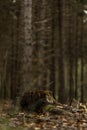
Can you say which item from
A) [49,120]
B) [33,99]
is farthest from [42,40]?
[49,120]

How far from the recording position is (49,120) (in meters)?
10.2

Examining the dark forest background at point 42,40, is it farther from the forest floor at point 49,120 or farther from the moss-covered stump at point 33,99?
the forest floor at point 49,120

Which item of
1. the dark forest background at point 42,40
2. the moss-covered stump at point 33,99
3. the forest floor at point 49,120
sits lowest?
the forest floor at point 49,120

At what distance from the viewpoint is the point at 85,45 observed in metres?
33.1

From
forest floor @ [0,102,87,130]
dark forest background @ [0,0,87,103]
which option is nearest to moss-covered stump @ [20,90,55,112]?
forest floor @ [0,102,87,130]

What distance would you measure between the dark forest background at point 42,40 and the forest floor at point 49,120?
88.2 inches

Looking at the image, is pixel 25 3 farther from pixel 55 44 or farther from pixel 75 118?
pixel 55 44

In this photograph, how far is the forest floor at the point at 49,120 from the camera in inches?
368

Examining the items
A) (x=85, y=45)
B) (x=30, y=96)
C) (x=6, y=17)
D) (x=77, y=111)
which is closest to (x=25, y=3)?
(x=30, y=96)

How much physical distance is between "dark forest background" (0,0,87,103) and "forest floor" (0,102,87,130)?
2240 mm

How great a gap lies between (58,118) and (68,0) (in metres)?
13.7

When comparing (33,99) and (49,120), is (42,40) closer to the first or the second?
(33,99)

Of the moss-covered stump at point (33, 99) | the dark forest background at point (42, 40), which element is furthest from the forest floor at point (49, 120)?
the dark forest background at point (42, 40)

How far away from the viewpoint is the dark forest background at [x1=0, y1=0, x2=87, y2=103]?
16.4m
